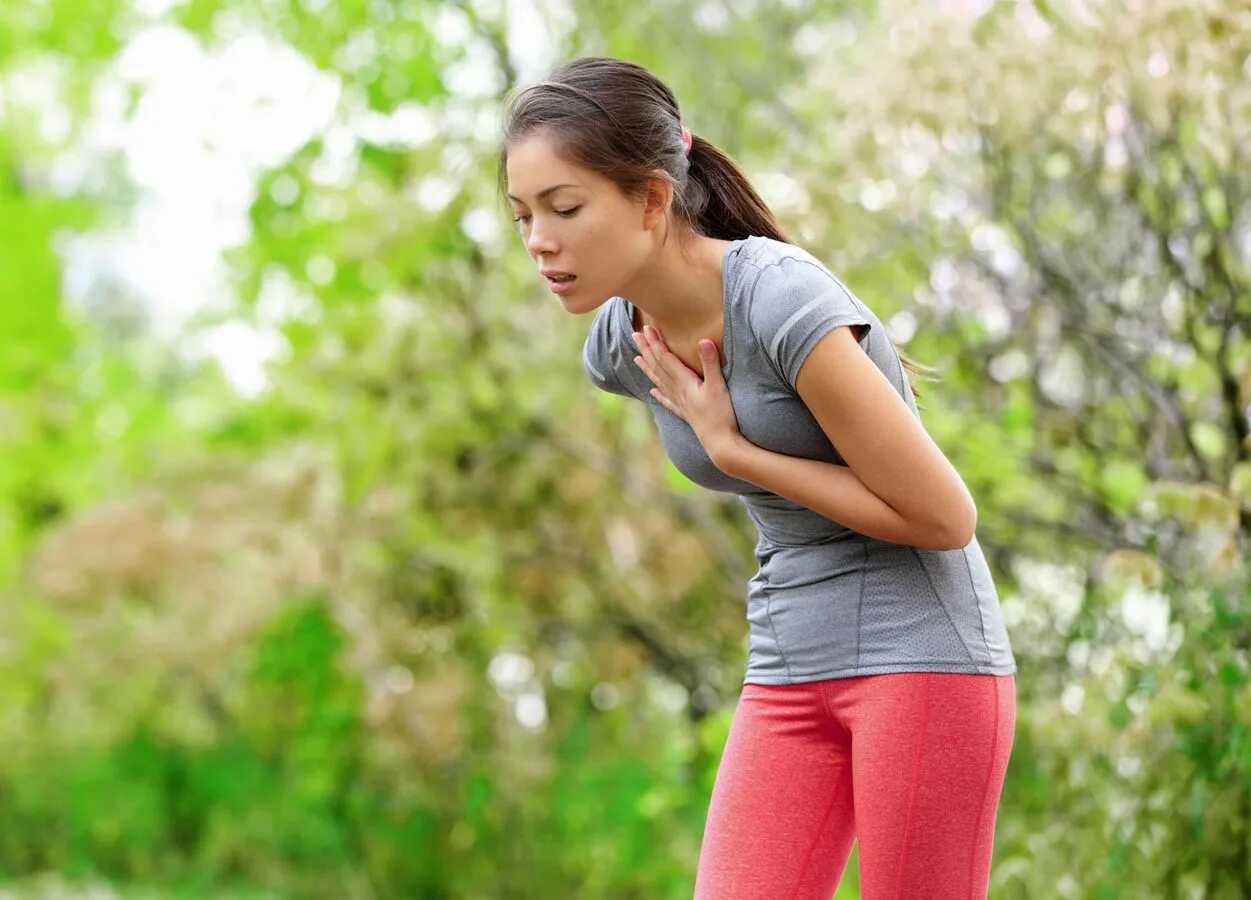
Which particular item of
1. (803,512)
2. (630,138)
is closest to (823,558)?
(803,512)

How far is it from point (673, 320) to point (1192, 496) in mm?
1510

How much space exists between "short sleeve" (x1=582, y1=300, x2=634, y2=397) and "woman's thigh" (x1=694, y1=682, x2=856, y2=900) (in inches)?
21.0

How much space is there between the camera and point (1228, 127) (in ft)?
12.4

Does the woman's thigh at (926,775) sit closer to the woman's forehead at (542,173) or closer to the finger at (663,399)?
the finger at (663,399)

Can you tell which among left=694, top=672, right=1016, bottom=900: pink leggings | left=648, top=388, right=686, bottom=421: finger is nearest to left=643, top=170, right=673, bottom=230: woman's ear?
left=648, top=388, right=686, bottom=421: finger

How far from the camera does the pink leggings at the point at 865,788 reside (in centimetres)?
208

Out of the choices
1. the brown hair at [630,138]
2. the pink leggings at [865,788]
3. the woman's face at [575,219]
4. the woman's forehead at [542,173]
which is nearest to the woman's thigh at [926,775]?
the pink leggings at [865,788]

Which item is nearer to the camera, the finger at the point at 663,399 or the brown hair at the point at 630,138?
the brown hair at the point at 630,138

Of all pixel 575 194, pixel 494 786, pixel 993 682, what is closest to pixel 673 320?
pixel 575 194

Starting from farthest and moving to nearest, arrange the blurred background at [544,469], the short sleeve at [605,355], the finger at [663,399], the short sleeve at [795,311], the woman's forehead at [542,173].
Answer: the blurred background at [544,469]
the short sleeve at [605,355]
the finger at [663,399]
the woman's forehead at [542,173]
the short sleeve at [795,311]

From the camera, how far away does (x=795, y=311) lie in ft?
6.66

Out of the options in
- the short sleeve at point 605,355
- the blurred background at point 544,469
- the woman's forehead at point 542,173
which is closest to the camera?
the woman's forehead at point 542,173

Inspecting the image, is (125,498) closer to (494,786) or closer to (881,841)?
(494,786)

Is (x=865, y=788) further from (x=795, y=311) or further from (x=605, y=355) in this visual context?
(x=605, y=355)
